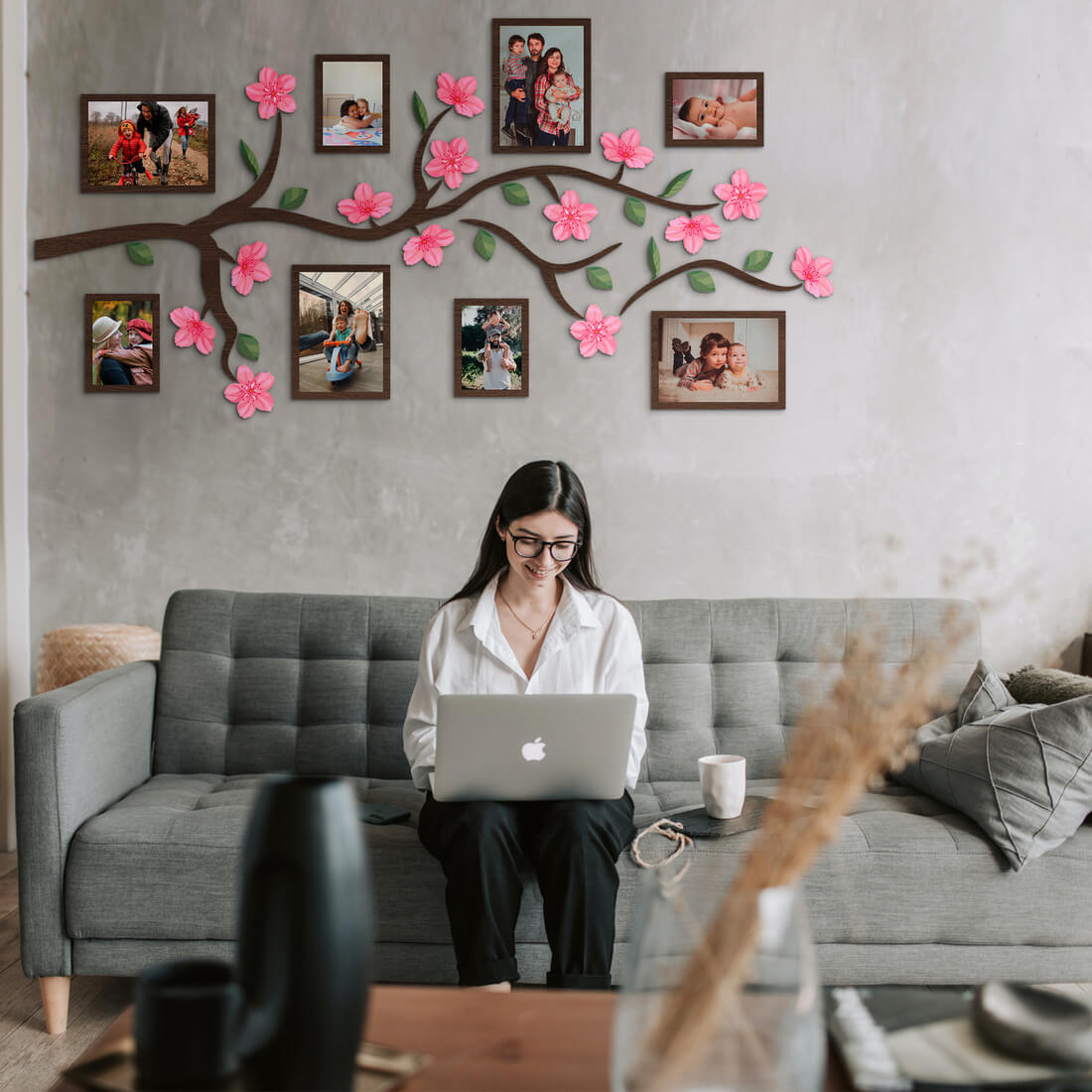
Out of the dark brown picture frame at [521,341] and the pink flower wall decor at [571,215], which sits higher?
the pink flower wall decor at [571,215]

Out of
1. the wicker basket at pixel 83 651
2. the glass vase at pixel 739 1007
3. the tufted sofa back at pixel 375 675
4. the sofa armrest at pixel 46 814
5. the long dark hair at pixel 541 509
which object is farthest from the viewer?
the wicker basket at pixel 83 651

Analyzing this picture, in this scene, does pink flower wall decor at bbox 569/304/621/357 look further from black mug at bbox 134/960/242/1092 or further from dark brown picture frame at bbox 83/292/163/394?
black mug at bbox 134/960/242/1092

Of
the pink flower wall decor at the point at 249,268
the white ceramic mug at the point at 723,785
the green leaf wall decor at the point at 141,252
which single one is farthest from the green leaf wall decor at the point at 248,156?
the white ceramic mug at the point at 723,785

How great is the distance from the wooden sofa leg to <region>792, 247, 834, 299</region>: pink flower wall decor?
262cm

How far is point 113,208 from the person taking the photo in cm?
307

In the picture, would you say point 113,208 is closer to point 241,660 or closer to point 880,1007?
point 241,660

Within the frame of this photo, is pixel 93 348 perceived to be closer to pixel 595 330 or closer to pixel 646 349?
pixel 595 330

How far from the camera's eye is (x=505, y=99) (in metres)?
3.04

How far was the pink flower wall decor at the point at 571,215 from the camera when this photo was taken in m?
3.04

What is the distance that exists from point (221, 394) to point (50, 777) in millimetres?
1488

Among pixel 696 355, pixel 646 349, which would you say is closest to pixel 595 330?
pixel 646 349

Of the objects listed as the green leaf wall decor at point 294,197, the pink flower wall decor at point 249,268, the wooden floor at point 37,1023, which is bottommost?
→ the wooden floor at point 37,1023

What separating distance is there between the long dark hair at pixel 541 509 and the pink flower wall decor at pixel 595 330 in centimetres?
99

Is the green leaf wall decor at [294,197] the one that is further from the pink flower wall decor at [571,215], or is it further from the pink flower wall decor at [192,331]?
the pink flower wall decor at [571,215]
